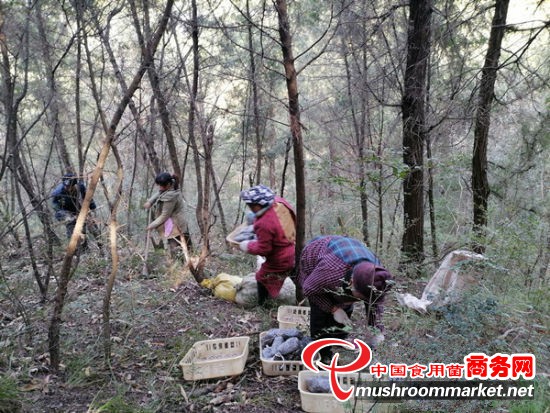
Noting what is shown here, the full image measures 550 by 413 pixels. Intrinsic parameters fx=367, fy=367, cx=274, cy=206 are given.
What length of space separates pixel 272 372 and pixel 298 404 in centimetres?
42

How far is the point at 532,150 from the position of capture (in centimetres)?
616

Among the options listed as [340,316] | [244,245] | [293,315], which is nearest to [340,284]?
[340,316]

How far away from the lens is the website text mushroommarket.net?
2.21 meters

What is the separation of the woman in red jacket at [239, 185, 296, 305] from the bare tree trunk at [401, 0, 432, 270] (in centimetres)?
184

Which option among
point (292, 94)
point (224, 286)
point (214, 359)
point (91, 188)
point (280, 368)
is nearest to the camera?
point (91, 188)

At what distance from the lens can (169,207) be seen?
5547 millimetres

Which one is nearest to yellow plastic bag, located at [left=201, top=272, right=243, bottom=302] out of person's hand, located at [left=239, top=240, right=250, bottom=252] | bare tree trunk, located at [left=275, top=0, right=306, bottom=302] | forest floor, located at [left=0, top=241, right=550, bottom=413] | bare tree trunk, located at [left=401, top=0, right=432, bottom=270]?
forest floor, located at [left=0, top=241, right=550, bottom=413]

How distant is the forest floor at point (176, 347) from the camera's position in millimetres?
2404

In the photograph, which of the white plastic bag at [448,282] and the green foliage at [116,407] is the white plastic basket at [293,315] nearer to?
the white plastic bag at [448,282]

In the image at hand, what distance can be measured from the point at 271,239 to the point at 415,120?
262 cm

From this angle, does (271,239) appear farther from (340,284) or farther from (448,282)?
(448,282)

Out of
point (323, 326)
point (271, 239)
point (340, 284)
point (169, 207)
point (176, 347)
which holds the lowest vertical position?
point (176, 347)

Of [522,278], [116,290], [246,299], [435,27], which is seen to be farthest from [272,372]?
[435,27]

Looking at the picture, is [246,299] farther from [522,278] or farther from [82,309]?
[522,278]
